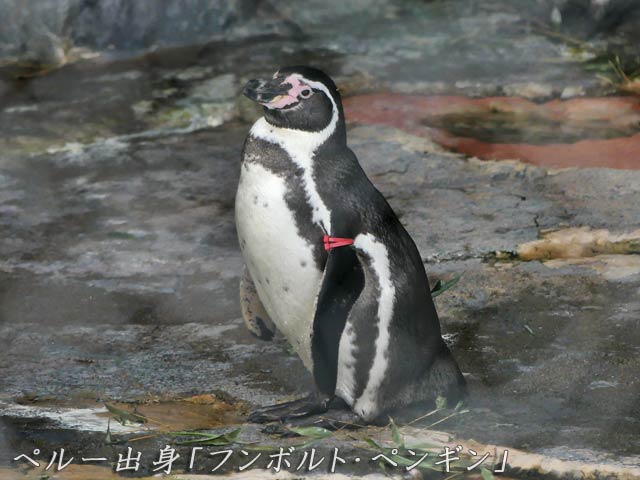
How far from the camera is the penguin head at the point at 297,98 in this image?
2670 mm

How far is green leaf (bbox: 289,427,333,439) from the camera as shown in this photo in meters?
2.60

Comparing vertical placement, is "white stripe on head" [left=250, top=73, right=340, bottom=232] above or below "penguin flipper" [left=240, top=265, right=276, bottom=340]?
above

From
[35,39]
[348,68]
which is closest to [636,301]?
[348,68]

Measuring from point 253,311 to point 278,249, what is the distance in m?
0.32

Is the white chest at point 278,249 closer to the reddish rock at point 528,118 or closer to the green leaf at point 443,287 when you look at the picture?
the green leaf at point 443,287

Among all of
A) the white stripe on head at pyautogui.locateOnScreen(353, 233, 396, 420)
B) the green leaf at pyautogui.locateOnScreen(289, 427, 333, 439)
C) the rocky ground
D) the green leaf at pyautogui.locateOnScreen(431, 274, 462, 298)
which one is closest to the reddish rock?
the rocky ground

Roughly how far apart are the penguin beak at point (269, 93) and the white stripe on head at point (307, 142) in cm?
4

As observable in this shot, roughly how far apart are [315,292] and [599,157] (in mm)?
2049

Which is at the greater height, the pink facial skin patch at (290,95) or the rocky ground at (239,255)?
the pink facial skin patch at (290,95)

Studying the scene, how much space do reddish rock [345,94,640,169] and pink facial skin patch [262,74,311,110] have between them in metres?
1.89

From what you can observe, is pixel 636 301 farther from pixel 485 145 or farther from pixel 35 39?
pixel 35 39

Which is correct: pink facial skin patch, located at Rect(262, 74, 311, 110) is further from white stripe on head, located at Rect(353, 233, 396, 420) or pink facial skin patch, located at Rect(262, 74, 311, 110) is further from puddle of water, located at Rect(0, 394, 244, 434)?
puddle of water, located at Rect(0, 394, 244, 434)

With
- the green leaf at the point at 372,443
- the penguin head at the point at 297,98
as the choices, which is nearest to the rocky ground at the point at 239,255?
the green leaf at the point at 372,443

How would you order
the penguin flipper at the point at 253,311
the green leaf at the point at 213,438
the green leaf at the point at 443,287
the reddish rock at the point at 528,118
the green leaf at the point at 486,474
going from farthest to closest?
1. the reddish rock at the point at 528,118
2. the green leaf at the point at 443,287
3. the penguin flipper at the point at 253,311
4. the green leaf at the point at 213,438
5. the green leaf at the point at 486,474
